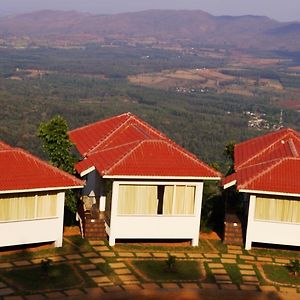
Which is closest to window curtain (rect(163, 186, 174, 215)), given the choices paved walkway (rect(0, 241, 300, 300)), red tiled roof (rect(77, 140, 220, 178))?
red tiled roof (rect(77, 140, 220, 178))

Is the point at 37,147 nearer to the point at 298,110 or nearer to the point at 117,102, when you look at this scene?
the point at 117,102

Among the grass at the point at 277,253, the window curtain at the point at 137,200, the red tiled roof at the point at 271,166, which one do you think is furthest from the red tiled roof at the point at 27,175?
the grass at the point at 277,253

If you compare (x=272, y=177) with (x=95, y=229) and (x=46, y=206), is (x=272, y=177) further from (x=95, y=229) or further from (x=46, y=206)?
(x=46, y=206)

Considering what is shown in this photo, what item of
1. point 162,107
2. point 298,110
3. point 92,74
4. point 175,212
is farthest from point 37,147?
point 92,74

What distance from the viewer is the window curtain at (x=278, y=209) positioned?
17.0 meters

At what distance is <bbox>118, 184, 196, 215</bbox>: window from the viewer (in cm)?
1689

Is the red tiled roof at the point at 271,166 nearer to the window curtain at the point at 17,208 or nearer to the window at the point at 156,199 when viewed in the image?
the window at the point at 156,199

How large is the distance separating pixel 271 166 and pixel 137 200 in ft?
12.6

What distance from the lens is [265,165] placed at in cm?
1775

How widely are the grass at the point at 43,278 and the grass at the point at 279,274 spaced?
4.75 metres

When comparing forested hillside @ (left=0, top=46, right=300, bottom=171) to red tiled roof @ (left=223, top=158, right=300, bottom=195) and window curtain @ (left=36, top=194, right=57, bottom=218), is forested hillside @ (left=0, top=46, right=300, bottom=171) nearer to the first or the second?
red tiled roof @ (left=223, top=158, right=300, bottom=195)

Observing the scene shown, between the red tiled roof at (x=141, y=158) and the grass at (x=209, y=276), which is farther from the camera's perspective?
the red tiled roof at (x=141, y=158)

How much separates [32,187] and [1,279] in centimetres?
254

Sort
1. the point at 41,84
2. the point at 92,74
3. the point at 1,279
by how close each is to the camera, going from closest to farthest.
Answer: the point at 1,279 → the point at 41,84 → the point at 92,74
